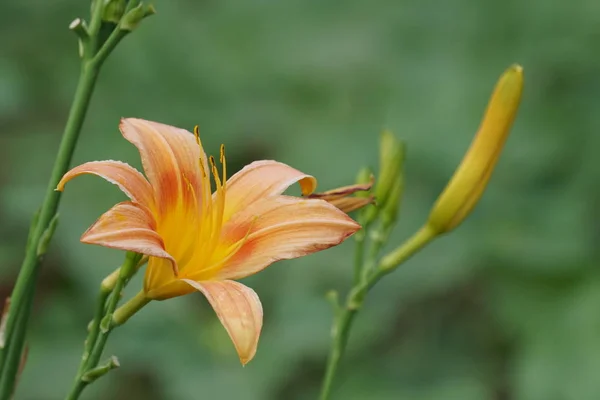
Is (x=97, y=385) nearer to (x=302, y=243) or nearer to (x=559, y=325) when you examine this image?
(x=559, y=325)

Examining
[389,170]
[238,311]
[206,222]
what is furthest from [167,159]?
[389,170]

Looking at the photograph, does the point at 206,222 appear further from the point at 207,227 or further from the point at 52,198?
the point at 52,198

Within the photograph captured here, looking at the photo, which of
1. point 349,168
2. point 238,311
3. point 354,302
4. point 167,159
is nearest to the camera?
point 238,311

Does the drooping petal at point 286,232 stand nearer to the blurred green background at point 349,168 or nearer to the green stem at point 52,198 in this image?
the green stem at point 52,198

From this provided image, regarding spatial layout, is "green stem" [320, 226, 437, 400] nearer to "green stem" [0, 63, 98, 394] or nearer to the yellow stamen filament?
the yellow stamen filament

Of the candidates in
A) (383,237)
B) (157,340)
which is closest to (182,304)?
(157,340)

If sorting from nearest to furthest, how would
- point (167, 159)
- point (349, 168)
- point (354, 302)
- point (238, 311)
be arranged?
1. point (238, 311)
2. point (167, 159)
3. point (354, 302)
4. point (349, 168)
